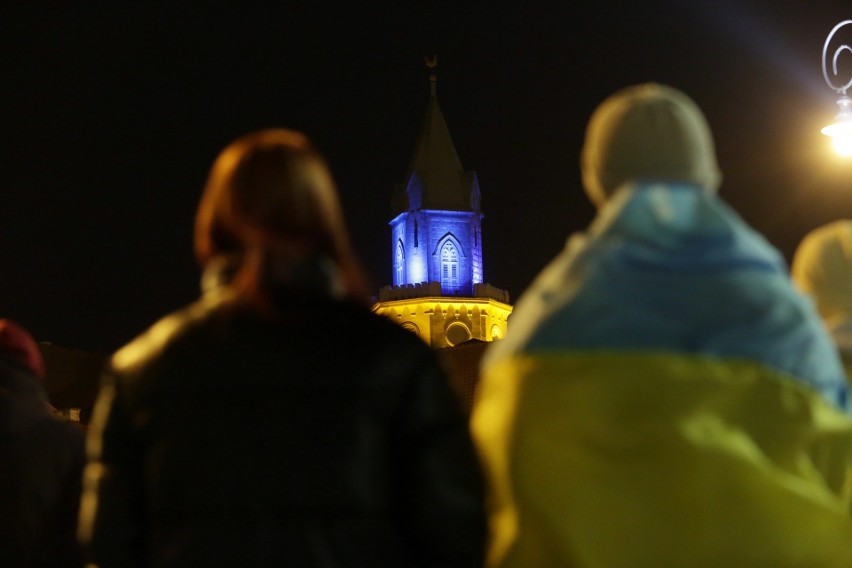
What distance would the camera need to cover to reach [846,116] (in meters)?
11.3

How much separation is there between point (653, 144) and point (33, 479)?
107 inches

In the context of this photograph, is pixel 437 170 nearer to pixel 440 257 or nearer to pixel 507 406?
pixel 440 257

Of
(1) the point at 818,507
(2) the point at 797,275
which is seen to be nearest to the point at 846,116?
(2) the point at 797,275

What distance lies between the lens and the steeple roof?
65.1 m

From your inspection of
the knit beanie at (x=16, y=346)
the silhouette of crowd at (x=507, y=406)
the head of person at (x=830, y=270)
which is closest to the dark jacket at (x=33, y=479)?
the knit beanie at (x=16, y=346)

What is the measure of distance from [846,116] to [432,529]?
940cm

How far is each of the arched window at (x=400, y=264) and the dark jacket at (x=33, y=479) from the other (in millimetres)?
60506

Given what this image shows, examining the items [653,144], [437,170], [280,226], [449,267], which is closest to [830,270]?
[653,144]

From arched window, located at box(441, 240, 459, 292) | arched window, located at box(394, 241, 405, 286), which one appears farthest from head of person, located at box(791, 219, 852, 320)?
arched window, located at box(394, 241, 405, 286)

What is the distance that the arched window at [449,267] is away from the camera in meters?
64.9

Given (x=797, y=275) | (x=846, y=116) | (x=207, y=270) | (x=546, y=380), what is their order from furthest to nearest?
(x=846, y=116)
(x=797, y=275)
(x=546, y=380)
(x=207, y=270)

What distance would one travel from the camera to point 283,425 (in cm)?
296

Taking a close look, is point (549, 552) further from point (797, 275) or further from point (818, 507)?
point (797, 275)

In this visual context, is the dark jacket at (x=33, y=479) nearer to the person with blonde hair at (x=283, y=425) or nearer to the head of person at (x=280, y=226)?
the person with blonde hair at (x=283, y=425)
